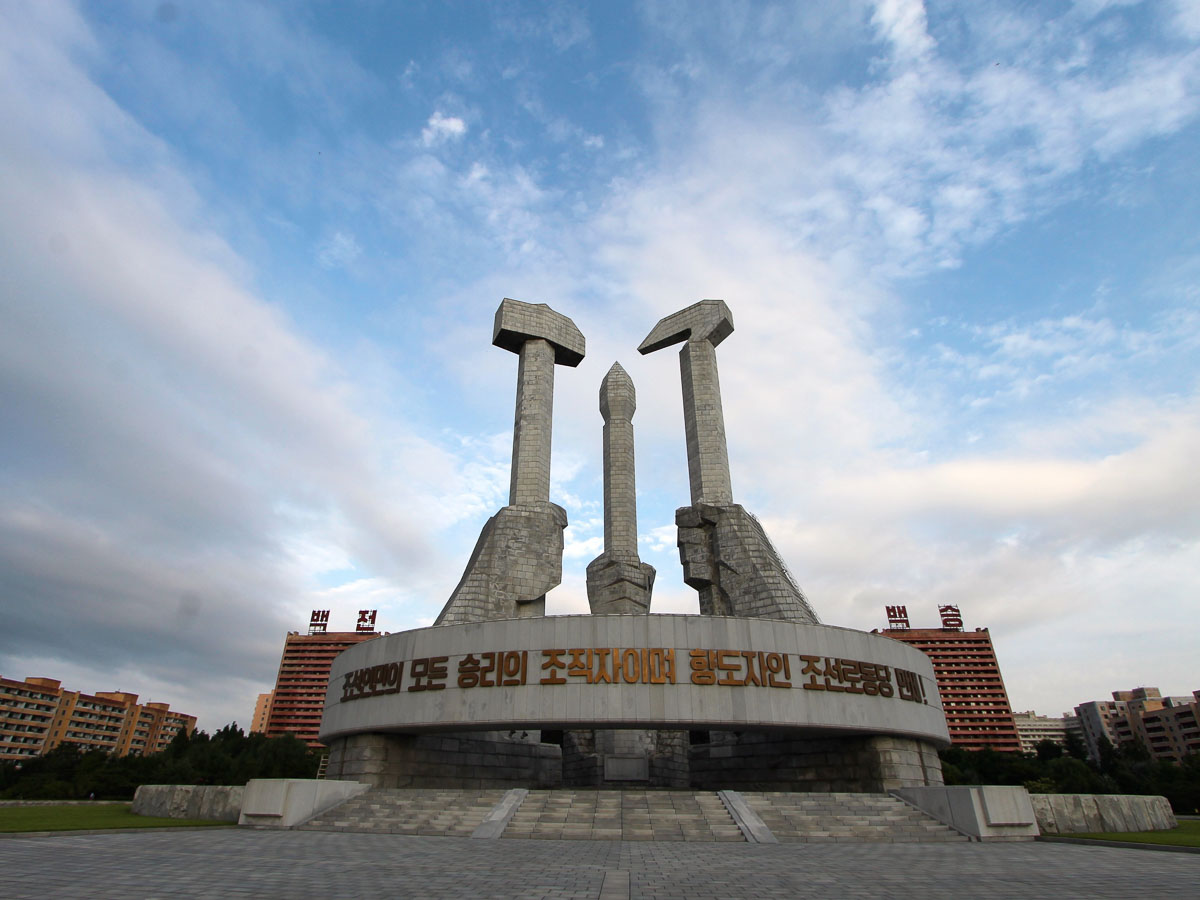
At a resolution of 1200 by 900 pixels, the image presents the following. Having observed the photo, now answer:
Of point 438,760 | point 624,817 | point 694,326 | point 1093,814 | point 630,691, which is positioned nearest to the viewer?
point 624,817

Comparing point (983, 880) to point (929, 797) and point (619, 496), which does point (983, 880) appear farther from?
point (619, 496)

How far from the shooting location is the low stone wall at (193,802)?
19.1 meters

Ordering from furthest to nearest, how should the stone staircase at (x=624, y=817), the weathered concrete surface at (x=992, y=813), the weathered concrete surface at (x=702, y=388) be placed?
the weathered concrete surface at (x=702, y=388) → the weathered concrete surface at (x=992, y=813) → the stone staircase at (x=624, y=817)

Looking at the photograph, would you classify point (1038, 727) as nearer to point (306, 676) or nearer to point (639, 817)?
point (306, 676)

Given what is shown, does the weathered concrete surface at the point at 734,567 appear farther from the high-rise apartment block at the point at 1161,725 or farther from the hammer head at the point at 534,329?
the high-rise apartment block at the point at 1161,725

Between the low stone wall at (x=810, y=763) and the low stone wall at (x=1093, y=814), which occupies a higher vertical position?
the low stone wall at (x=810, y=763)

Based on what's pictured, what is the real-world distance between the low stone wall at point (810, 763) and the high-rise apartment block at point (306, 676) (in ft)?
279

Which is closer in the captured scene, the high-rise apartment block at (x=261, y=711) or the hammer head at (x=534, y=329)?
the hammer head at (x=534, y=329)

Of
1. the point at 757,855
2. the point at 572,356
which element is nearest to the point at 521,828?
the point at 757,855

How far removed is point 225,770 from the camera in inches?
1681

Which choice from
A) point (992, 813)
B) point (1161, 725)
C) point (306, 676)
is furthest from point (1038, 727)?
point (992, 813)

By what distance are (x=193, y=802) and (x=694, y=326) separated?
1166 inches

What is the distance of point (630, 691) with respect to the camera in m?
19.6

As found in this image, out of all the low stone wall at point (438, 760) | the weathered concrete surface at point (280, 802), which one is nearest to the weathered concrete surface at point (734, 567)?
the low stone wall at point (438, 760)
